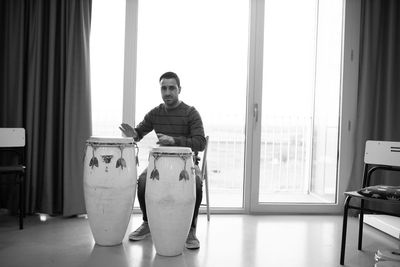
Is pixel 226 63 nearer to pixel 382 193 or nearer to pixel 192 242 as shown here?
pixel 192 242

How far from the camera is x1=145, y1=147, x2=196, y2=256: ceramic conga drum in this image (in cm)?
223

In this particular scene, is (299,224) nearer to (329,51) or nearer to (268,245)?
(268,245)

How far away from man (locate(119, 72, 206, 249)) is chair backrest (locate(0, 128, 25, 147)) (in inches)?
33.7

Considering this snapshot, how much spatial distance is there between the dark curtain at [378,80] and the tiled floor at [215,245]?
0.78 meters

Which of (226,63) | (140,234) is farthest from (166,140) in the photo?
(226,63)

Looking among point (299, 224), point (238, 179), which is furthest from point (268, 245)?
point (238, 179)

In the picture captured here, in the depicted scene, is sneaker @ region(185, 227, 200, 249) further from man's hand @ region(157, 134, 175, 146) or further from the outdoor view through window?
the outdoor view through window

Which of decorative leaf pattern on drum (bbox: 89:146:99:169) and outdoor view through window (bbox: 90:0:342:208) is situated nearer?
decorative leaf pattern on drum (bbox: 89:146:99:169)

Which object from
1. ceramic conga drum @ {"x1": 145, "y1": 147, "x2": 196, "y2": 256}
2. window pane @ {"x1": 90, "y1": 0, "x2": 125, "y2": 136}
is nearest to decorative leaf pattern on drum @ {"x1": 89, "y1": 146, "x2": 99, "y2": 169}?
ceramic conga drum @ {"x1": 145, "y1": 147, "x2": 196, "y2": 256}

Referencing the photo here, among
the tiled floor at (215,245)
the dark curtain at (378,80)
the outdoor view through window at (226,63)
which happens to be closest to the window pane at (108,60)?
the outdoor view through window at (226,63)

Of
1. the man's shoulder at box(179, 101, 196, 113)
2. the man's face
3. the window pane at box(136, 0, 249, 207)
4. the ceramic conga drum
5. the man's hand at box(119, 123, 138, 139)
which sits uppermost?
the window pane at box(136, 0, 249, 207)

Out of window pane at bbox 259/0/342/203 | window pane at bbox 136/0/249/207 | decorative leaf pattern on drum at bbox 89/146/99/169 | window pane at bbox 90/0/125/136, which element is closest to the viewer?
decorative leaf pattern on drum at bbox 89/146/99/169

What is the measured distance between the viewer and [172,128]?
2.82 m

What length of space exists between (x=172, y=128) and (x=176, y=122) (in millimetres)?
52
